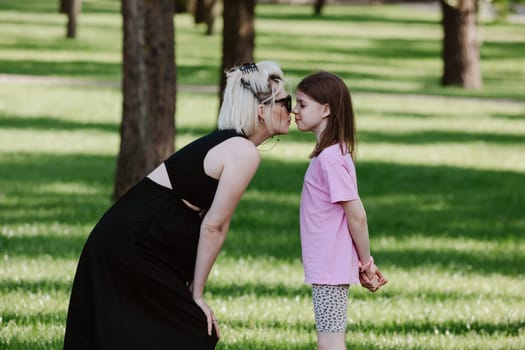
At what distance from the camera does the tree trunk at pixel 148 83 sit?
39.9 feet

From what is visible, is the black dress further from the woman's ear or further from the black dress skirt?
the woman's ear

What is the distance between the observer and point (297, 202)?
1398cm

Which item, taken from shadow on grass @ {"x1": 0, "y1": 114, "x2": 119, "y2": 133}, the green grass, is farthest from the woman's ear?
shadow on grass @ {"x1": 0, "y1": 114, "x2": 119, "y2": 133}

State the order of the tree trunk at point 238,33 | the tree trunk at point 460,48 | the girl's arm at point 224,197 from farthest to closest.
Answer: the tree trunk at point 460,48
the tree trunk at point 238,33
the girl's arm at point 224,197

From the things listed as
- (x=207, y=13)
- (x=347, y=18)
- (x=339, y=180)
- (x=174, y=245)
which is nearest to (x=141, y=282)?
(x=174, y=245)

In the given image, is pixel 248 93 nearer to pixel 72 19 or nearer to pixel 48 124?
pixel 48 124

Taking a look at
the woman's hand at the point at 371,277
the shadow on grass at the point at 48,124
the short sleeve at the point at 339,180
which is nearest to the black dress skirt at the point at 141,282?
the short sleeve at the point at 339,180

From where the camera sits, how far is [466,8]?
100.0ft

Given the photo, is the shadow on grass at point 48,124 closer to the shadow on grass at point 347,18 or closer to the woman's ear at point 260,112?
the woman's ear at point 260,112

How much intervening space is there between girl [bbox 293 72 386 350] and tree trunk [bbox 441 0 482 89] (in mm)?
25938

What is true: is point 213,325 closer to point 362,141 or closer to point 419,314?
point 419,314

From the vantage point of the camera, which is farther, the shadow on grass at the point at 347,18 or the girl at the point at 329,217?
the shadow on grass at the point at 347,18

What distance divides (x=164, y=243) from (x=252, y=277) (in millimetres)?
4233

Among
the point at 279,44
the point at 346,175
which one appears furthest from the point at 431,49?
the point at 346,175
